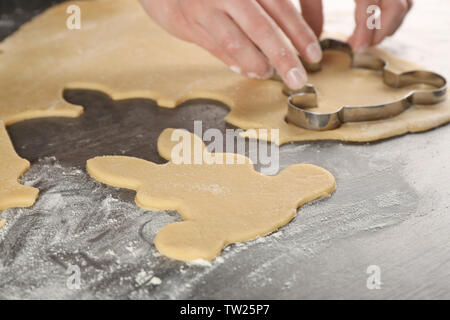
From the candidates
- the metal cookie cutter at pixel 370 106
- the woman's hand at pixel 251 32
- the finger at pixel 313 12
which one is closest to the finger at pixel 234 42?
the woman's hand at pixel 251 32

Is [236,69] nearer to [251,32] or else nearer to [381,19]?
[251,32]

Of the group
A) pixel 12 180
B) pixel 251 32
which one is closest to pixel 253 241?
pixel 12 180

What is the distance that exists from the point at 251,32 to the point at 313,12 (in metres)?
0.37

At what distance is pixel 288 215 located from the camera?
1055 millimetres

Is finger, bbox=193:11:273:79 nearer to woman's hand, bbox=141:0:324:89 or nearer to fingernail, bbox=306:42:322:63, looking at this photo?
woman's hand, bbox=141:0:324:89

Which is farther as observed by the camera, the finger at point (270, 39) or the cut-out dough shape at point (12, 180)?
the finger at point (270, 39)

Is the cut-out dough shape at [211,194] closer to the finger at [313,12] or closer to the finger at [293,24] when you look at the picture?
the finger at [293,24]

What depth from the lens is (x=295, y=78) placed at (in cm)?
140

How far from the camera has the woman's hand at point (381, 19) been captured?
5.30ft

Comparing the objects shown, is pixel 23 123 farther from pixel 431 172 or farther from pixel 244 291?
pixel 431 172

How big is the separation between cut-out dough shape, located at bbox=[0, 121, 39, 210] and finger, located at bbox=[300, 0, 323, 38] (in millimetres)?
926

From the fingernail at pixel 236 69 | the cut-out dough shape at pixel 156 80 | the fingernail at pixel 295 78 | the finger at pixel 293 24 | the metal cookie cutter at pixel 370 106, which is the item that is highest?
the finger at pixel 293 24

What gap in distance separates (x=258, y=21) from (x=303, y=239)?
628 mm
